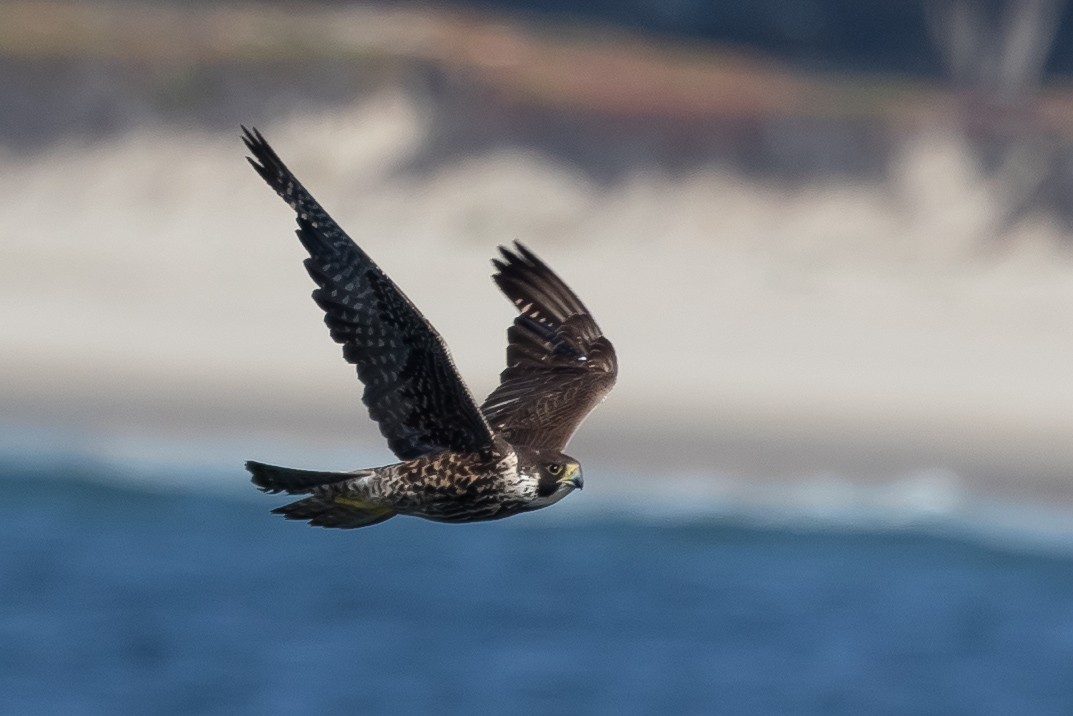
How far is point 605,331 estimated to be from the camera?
62.2ft

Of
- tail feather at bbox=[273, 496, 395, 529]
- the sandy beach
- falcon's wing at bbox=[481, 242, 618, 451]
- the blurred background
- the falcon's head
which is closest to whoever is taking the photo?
the falcon's head

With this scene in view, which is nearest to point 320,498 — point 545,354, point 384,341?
point 384,341

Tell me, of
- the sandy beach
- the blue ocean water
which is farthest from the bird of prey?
the sandy beach

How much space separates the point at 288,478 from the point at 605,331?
11930 mm

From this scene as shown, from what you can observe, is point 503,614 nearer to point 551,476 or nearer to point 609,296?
point 609,296

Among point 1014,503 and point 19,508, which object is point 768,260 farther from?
point 19,508

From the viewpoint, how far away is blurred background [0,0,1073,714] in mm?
13695

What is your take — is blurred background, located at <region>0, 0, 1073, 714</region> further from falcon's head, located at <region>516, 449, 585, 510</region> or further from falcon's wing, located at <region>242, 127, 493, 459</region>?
falcon's head, located at <region>516, 449, 585, 510</region>

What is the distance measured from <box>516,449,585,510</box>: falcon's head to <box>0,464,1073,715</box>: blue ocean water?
17.3 feet

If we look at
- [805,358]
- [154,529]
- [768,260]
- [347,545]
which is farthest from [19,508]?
[768,260]

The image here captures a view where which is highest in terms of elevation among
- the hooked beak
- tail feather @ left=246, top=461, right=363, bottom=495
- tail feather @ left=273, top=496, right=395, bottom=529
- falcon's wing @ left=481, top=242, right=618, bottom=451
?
falcon's wing @ left=481, top=242, right=618, bottom=451

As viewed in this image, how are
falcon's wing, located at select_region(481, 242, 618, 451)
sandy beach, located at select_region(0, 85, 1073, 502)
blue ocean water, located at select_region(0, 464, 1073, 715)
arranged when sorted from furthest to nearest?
sandy beach, located at select_region(0, 85, 1073, 502), blue ocean water, located at select_region(0, 464, 1073, 715), falcon's wing, located at select_region(481, 242, 618, 451)

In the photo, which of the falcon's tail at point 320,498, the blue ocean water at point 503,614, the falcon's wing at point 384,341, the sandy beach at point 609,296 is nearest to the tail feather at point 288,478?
the falcon's tail at point 320,498

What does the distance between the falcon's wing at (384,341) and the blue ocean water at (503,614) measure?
515 cm
